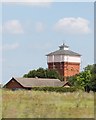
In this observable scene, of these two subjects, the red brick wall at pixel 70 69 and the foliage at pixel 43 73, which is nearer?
the foliage at pixel 43 73

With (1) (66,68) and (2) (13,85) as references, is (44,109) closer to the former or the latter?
(2) (13,85)

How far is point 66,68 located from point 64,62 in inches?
127

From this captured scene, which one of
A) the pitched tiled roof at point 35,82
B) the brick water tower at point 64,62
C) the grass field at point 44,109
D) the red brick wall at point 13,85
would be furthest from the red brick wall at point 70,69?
the grass field at point 44,109

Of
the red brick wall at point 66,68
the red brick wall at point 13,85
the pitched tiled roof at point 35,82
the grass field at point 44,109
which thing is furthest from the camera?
the red brick wall at point 66,68

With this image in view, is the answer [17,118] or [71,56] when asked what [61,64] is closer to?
[71,56]

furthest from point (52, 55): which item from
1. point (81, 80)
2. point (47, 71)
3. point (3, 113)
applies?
point (3, 113)

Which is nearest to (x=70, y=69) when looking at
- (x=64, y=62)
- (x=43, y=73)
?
→ (x=64, y=62)

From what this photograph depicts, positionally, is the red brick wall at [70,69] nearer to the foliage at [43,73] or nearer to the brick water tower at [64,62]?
the brick water tower at [64,62]

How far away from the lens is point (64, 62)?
87.2 meters

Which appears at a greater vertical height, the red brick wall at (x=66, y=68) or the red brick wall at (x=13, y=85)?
the red brick wall at (x=66, y=68)

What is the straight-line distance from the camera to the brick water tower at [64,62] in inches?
3307

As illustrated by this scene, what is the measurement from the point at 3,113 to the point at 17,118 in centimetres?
84

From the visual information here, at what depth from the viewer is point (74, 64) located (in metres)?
87.5

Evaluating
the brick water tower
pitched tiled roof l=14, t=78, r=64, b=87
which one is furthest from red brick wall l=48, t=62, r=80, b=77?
pitched tiled roof l=14, t=78, r=64, b=87
